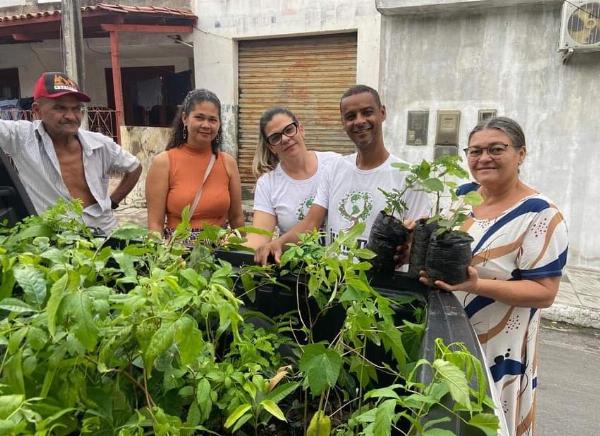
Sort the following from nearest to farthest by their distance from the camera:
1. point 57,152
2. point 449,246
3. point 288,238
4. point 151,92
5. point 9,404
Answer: point 9,404, point 449,246, point 288,238, point 57,152, point 151,92

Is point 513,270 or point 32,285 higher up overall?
point 32,285

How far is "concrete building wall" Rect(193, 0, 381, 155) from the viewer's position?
24.0 feet

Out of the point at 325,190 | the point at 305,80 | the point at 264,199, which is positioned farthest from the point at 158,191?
the point at 305,80

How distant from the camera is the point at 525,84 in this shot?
623 cm

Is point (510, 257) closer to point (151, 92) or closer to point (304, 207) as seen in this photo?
point (304, 207)

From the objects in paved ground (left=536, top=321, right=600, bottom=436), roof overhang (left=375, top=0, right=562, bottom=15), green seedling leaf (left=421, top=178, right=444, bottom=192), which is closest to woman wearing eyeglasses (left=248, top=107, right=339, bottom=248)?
green seedling leaf (left=421, top=178, right=444, bottom=192)

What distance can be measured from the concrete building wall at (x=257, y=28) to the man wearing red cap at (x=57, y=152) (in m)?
5.22

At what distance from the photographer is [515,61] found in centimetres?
621

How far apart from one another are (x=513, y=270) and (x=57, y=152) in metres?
2.57

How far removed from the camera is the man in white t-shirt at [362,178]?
216 cm

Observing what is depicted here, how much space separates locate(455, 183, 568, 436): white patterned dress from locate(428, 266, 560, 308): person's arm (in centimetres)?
3

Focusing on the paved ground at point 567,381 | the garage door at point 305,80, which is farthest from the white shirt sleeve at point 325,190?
the garage door at point 305,80

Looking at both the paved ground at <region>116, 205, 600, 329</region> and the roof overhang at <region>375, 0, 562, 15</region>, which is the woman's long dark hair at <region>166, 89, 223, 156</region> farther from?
the roof overhang at <region>375, 0, 562, 15</region>

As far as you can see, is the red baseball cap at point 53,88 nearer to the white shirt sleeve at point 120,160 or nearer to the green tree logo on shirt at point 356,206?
the white shirt sleeve at point 120,160
